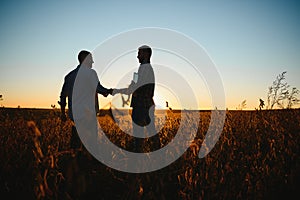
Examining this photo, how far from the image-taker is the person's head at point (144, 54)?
4.68 meters

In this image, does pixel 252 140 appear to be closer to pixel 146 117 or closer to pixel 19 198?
pixel 146 117

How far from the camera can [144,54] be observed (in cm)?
468

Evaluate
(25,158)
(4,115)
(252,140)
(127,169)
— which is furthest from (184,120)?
(4,115)

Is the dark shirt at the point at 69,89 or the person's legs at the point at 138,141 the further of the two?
the dark shirt at the point at 69,89

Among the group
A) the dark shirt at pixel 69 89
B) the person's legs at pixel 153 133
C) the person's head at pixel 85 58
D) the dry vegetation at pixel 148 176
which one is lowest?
the dry vegetation at pixel 148 176

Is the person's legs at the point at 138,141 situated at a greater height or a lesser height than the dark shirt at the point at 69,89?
lesser

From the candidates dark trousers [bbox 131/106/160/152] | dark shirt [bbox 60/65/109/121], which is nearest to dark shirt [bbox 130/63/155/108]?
dark trousers [bbox 131/106/160/152]

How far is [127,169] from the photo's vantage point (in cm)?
316

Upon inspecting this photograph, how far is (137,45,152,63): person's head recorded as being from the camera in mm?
4680

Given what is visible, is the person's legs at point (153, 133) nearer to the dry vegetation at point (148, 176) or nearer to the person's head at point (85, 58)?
the dry vegetation at point (148, 176)

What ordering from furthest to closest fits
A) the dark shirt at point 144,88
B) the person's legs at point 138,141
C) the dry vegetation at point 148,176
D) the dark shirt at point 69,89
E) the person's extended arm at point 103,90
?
the person's extended arm at point 103,90 < the dark shirt at point 144,88 < the dark shirt at point 69,89 < the person's legs at point 138,141 < the dry vegetation at point 148,176

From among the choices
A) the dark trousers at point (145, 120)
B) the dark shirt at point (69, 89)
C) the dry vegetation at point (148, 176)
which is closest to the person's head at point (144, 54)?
the dark trousers at point (145, 120)

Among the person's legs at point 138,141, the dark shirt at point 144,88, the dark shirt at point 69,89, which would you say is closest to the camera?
the person's legs at point 138,141

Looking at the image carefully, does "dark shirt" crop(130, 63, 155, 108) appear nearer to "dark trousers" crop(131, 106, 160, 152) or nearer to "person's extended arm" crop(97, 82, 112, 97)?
"dark trousers" crop(131, 106, 160, 152)
